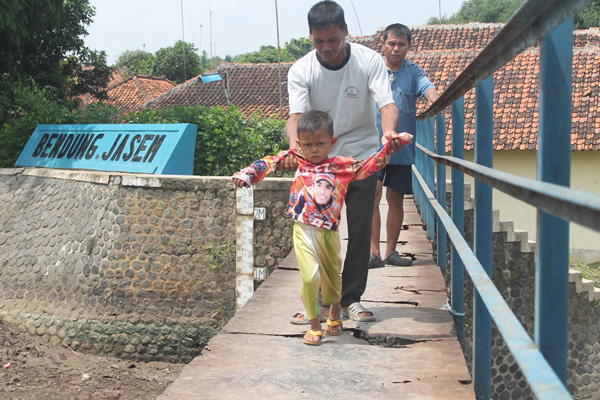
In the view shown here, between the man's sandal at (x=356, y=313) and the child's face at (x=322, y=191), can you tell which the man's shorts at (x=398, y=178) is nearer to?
the man's sandal at (x=356, y=313)

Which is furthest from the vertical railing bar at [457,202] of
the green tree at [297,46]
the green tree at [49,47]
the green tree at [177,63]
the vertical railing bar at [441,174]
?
the green tree at [297,46]

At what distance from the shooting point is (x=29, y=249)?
962 cm

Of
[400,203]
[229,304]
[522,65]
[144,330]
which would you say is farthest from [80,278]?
[522,65]

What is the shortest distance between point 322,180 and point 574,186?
14.4 m

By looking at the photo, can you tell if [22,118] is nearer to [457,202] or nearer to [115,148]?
[115,148]

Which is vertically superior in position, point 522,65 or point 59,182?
point 522,65

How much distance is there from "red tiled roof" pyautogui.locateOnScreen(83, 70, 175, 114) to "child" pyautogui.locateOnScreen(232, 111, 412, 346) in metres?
23.1

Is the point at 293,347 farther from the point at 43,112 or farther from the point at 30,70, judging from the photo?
the point at 30,70

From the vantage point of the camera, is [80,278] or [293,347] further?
[80,278]

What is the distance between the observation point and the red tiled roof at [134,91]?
26.0 metres

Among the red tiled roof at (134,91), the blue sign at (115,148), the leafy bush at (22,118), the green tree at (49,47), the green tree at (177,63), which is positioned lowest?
the blue sign at (115,148)

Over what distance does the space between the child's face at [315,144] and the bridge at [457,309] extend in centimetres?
59

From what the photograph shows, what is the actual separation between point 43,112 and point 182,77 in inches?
860

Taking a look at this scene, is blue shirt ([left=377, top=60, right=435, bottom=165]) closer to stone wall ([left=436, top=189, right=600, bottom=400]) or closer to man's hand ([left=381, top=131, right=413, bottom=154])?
man's hand ([left=381, top=131, right=413, bottom=154])
